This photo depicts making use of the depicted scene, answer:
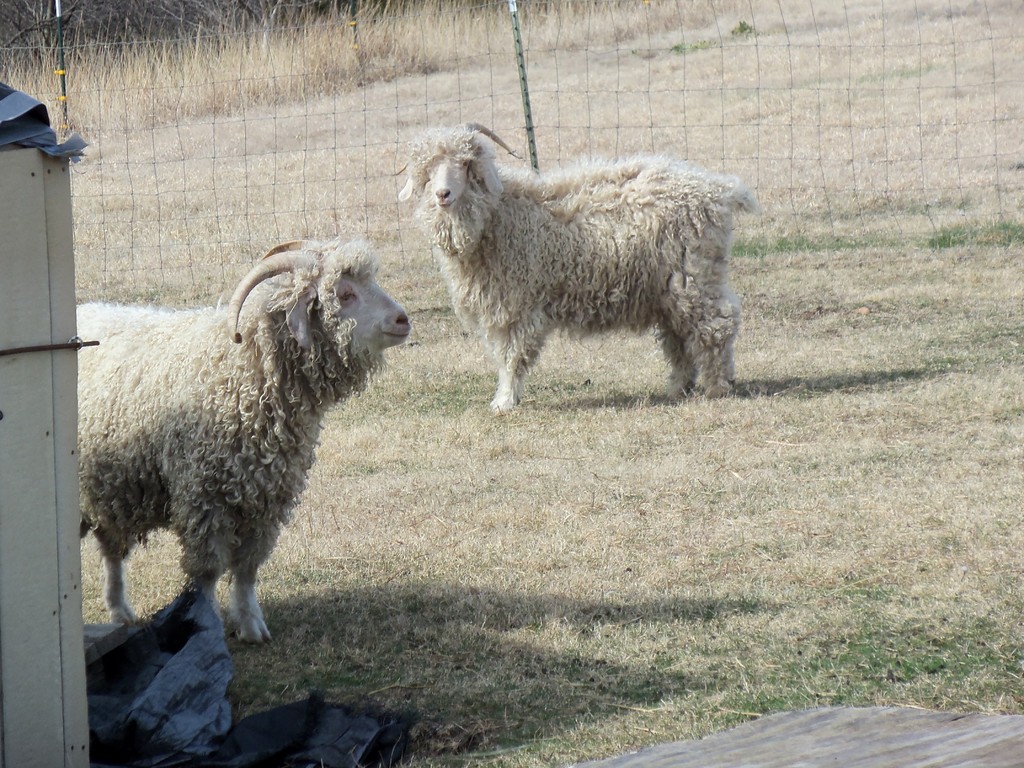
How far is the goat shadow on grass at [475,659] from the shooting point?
4.12 meters

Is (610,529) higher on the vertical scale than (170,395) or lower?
lower

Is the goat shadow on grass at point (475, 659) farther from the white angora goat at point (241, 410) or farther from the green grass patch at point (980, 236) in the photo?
the green grass patch at point (980, 236)

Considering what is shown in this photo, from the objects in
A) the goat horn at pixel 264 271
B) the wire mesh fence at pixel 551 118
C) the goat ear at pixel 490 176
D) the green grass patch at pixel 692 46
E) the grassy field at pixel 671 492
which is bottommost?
the grassy field at pixel 671 492

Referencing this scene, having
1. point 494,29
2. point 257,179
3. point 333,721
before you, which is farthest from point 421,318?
point 494,29

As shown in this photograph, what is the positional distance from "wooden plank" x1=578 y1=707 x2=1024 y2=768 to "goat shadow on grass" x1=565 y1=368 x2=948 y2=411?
4.73m

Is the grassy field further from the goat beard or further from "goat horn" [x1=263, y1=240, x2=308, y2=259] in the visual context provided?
"goat horn" [x1=263, y1=240, x2=308, y2=259]

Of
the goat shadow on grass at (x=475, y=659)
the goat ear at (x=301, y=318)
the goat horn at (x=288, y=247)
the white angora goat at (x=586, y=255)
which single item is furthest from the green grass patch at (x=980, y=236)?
the goat ear at (x=301, y=318)

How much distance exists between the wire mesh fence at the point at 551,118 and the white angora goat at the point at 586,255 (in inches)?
153

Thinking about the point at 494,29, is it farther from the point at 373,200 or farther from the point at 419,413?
the point at 419,413

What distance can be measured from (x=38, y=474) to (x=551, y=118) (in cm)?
1448

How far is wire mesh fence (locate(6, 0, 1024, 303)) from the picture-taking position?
1284 centimetres

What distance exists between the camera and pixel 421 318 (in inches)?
408

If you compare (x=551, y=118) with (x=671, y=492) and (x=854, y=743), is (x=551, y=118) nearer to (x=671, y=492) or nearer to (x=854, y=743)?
(x=671, y=492)

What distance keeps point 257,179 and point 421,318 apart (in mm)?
5503
